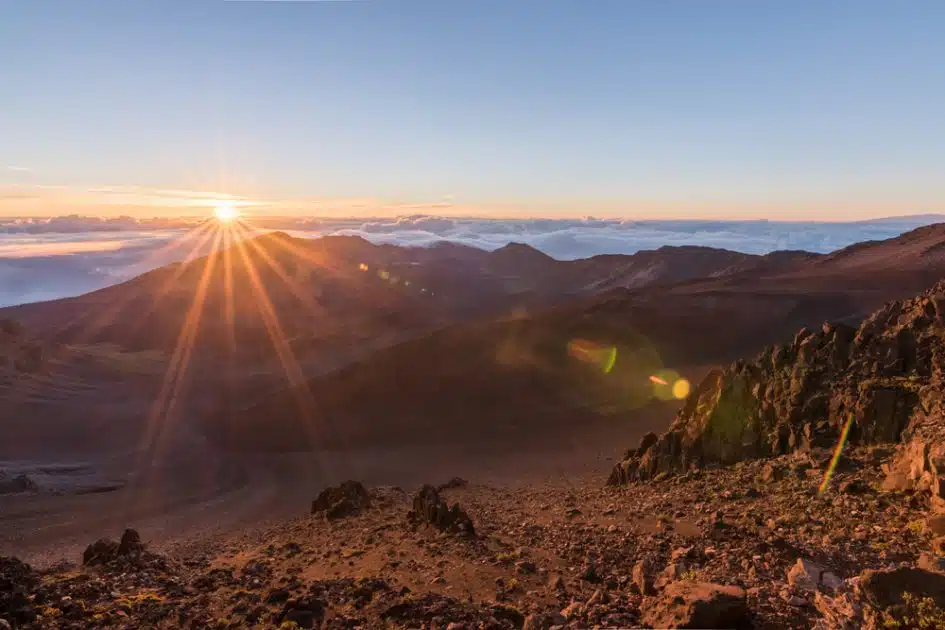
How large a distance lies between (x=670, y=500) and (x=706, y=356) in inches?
972

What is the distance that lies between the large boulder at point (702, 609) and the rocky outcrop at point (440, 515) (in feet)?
16.2

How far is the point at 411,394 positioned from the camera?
27.9 meters

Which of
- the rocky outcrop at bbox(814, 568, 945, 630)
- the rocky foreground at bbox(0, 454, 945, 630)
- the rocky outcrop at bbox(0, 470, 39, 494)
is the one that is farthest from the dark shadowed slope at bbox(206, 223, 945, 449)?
the rocky outcrop at bbox(814, 568, 945, 630)

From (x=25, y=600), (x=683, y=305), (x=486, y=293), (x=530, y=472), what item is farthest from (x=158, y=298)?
(x=25, y=600)

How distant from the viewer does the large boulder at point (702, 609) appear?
411 centimetres

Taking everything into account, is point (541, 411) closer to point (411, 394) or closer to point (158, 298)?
point (411, 394)

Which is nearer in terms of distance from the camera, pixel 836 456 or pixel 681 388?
pixel 836 456

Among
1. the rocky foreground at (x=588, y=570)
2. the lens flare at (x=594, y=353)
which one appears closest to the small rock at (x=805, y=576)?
the rocky foreground at (x=588, y=570)

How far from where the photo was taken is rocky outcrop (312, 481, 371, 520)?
12.3 meters

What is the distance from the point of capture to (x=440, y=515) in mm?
9828

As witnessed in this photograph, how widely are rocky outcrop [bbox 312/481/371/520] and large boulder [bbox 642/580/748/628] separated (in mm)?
8974

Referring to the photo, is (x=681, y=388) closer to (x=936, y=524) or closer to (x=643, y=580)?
(x=936, y=524)

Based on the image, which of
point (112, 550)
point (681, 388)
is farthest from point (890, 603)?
point (681, 388)

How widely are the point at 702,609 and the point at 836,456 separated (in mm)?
5967
